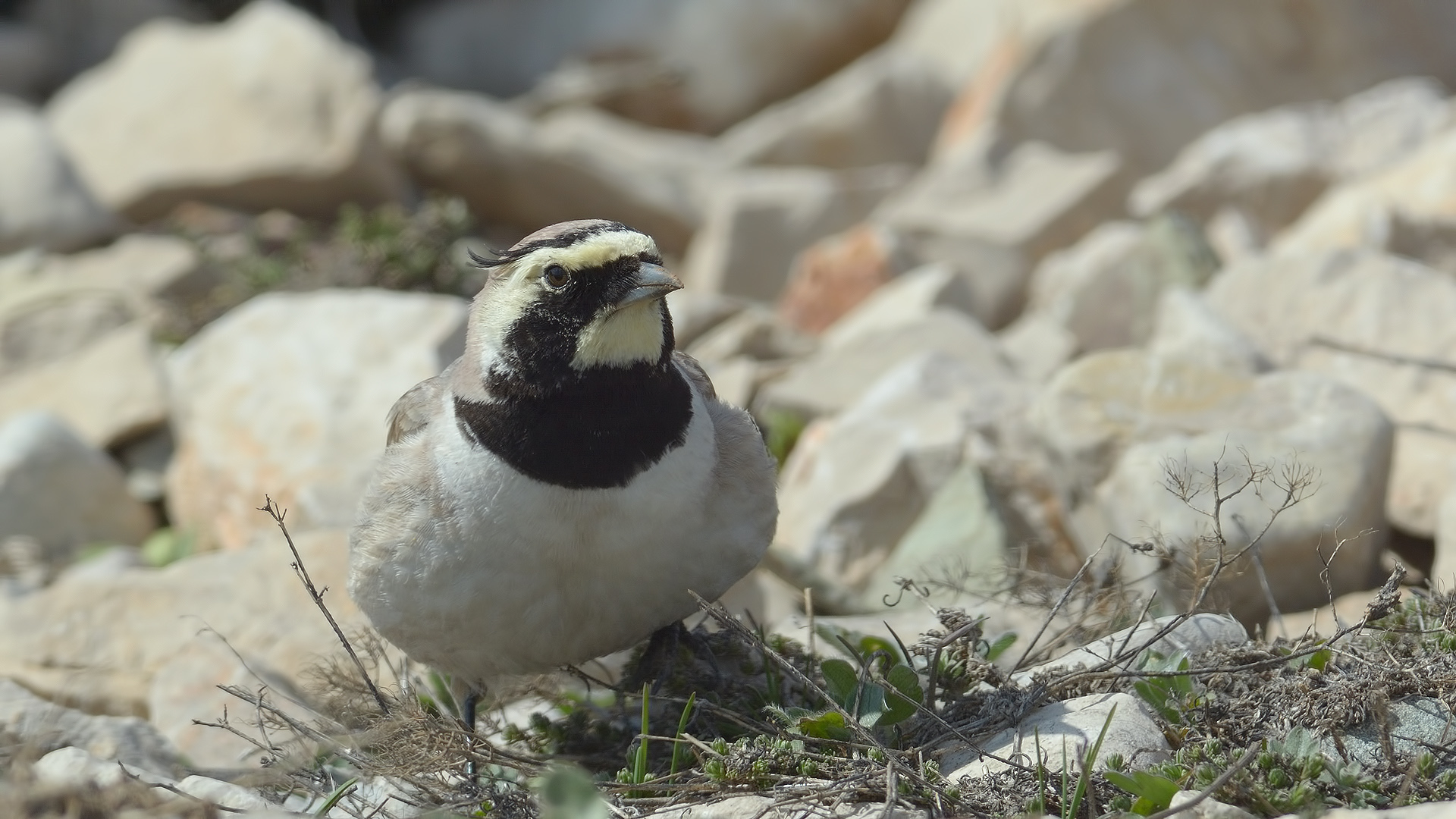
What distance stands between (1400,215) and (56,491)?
257 inches

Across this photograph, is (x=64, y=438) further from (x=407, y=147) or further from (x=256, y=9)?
(x=256, y=9)

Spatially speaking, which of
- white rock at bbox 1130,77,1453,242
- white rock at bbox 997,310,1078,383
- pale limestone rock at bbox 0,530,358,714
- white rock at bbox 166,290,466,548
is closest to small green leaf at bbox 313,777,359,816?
pale limestone rock at bbox 0,530,358,714

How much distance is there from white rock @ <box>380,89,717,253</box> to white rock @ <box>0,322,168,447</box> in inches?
117

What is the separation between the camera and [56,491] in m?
7.60

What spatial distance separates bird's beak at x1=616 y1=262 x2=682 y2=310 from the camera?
404 cm

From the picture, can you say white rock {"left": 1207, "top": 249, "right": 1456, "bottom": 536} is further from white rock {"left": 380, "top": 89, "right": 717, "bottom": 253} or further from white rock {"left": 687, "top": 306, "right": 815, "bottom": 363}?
white rock {"left": 380, "top": 89, "right": 717, "bottom": 253}

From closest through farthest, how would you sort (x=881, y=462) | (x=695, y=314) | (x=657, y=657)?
(x=657, y=657), (x=881, y=462), (x=695, y=314)

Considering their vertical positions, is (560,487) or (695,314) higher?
(560,487)

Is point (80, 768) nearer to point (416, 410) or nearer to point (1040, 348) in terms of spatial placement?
point (416, 410)

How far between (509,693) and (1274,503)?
2512mm

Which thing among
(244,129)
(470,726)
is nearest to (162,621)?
(470,726)

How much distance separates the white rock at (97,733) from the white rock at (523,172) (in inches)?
262

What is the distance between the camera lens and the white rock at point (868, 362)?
7.63m

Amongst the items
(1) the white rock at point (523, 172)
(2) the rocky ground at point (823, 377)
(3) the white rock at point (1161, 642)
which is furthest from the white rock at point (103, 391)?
(3) the white rock at point (1161, 642)
